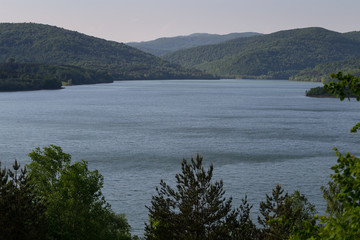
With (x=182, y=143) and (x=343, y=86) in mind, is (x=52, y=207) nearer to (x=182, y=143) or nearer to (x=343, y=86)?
(x=343, y=86)

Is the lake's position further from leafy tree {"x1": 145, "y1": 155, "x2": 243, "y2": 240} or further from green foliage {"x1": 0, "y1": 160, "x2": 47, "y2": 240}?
green foliage {"x1": 0, "y1": 160, "x2": 47, "y2": 240}

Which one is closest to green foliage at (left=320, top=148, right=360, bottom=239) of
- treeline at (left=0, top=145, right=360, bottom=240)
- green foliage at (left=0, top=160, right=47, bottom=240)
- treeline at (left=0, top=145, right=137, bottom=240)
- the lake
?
treeline at (left=0, top=145, right=360, bottom=240)

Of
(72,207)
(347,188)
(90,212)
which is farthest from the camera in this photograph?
(90,212)

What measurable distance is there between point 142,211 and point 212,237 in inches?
792

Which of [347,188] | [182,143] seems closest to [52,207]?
[347,188]

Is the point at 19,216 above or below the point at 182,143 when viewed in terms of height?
above

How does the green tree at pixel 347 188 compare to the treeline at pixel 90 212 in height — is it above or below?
above

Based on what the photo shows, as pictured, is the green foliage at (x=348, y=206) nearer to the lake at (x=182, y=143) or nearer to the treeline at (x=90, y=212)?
the treeline at (x=90, y=212)

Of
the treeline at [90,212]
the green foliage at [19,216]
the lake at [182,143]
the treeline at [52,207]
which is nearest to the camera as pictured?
the green foliage at [19,216]

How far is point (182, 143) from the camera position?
7469cm

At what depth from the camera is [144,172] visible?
54.2 meters

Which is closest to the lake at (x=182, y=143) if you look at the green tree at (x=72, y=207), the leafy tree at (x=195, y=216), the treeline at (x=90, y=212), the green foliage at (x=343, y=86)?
the green tree at (x=72, y=207)

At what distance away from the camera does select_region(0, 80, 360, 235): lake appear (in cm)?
4853

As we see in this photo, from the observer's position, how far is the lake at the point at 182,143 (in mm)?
48531
